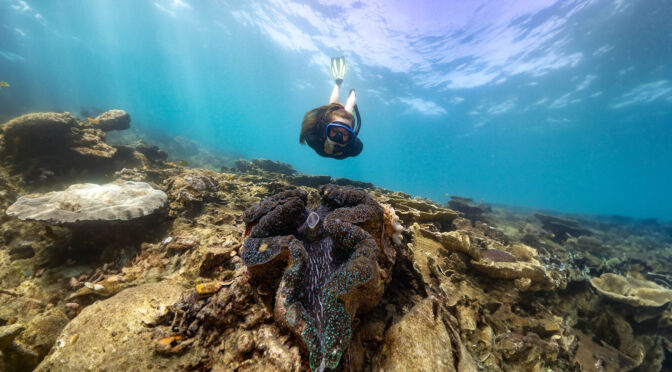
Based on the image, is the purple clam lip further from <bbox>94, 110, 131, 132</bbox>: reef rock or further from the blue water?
the blue water

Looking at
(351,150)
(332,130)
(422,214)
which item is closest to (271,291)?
(422,214)

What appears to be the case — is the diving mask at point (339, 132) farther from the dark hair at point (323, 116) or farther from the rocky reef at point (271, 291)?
the rocky reef at point (271, 291)

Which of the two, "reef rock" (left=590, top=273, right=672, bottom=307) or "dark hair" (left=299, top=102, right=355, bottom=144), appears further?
"dark hair" (left=299, top=102, right=355, bottom=144)

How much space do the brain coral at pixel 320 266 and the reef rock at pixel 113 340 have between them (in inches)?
32.9

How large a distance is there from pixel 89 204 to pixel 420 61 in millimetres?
34278

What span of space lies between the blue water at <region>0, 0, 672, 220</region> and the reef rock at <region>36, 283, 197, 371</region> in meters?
29.3

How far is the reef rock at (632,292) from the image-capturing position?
391 cm

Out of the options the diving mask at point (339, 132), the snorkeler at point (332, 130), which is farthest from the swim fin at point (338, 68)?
the diving mask at point (339, 132)

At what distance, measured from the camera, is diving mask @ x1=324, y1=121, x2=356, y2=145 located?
14.9 ft

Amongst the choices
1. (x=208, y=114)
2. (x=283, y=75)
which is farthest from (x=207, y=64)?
(x=208, y=114)

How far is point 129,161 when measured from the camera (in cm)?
648

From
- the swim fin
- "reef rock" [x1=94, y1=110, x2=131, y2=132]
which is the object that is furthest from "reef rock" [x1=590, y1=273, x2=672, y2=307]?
"reef rock" [x1=94, y1=110, x2=131, y2=132]

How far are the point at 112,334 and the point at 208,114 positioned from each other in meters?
166

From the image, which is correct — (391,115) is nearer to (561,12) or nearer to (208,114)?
(561,12)
